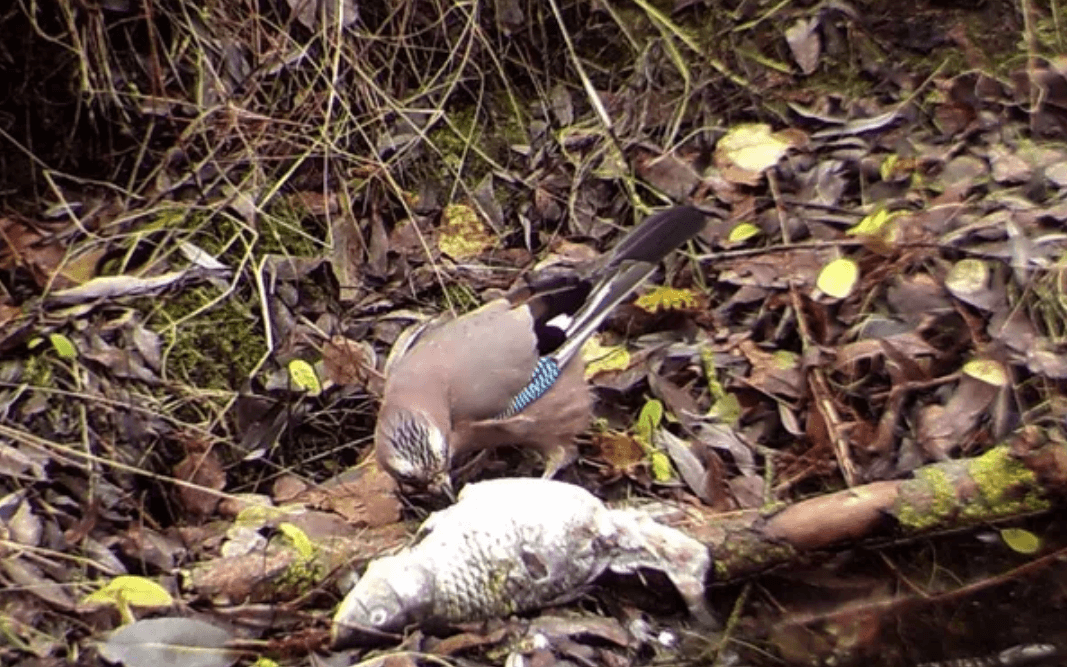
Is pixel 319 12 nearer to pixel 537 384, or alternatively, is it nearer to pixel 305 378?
pixel 305 378

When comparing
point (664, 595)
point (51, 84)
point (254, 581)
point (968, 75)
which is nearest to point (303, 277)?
point (51, 84)

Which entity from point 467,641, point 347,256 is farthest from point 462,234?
point 467,641

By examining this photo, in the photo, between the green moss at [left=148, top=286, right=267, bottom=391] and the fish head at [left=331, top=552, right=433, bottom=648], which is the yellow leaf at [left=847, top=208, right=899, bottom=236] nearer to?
the green moss at [left=148, top=286, right=267, bottom=391]

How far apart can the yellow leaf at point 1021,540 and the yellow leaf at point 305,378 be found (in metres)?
1.67

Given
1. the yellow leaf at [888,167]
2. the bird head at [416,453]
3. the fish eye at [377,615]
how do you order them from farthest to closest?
the yellow leaf at [888,167]
the bird head at [416,453]
the fish eye at [377,615]

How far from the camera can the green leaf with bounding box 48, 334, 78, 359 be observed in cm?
430

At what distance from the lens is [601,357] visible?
14.3ft

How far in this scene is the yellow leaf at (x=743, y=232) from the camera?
4.59m

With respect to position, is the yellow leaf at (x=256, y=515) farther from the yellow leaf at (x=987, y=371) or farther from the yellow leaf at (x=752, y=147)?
the yellow leaf at (x=752, y=147)

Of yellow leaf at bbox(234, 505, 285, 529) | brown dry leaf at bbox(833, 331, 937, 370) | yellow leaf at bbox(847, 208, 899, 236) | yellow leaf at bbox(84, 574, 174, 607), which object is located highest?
yellow leaf at bbox(847, 208, 899, 236)

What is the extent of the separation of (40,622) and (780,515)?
1.54m

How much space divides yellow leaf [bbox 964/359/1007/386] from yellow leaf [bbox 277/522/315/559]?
1.53 m

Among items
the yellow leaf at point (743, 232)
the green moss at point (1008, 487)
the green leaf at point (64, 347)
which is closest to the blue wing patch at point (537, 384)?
the yellow leaf at point (743, 232)

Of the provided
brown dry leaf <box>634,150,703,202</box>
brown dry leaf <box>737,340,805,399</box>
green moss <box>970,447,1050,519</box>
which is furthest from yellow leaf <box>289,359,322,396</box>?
green moss <box>970,447,1050,519</box>
